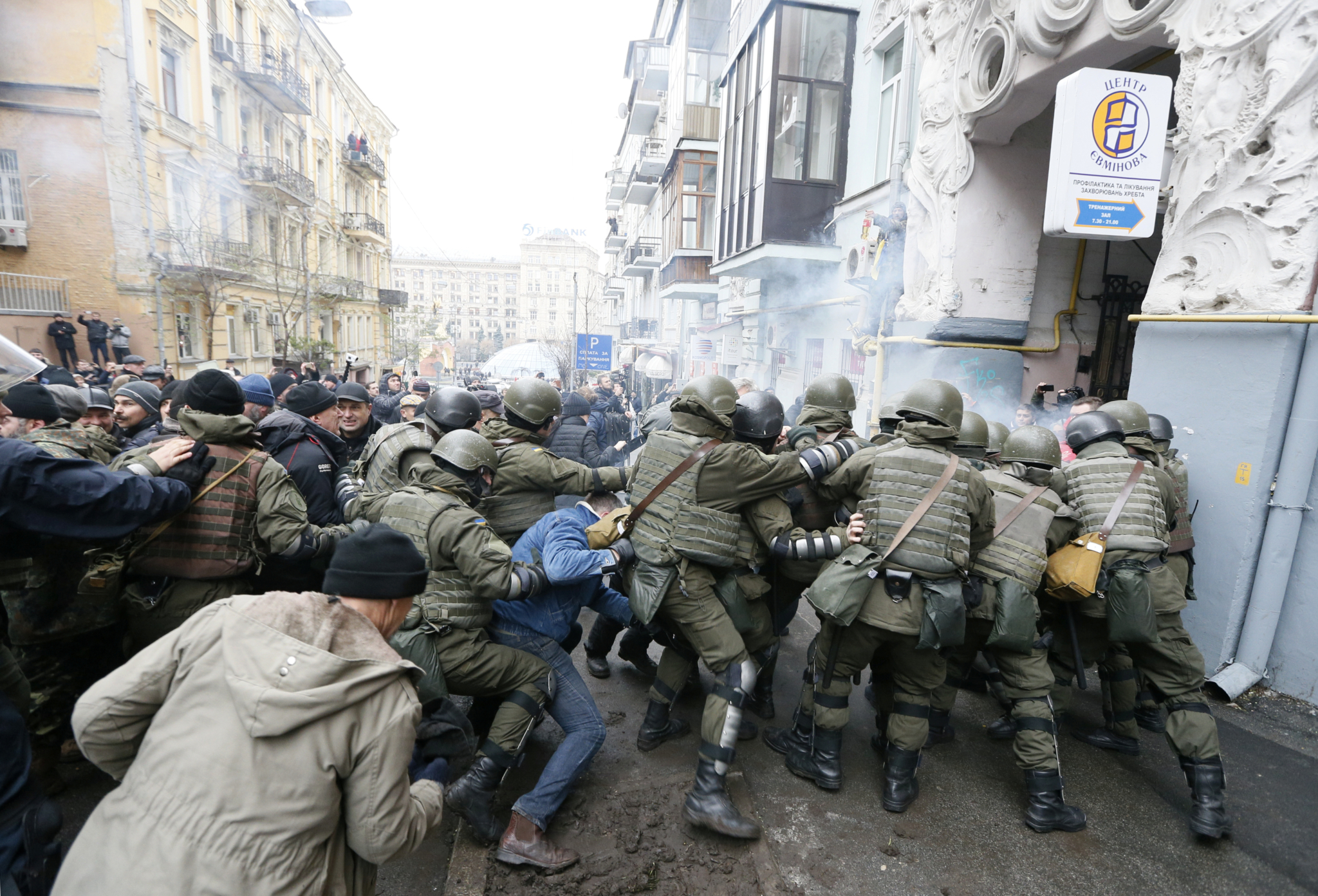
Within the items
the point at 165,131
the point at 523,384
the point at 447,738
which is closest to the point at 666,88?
the point at 165,131

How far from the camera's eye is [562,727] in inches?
120

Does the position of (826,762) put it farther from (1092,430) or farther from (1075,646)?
(1092,430)

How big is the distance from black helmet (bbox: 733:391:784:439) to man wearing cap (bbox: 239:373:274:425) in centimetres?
351

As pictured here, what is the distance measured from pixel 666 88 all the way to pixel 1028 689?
27083 mm

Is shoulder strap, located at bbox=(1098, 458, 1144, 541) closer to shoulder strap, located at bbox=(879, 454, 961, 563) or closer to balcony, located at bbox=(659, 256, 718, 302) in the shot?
shoulder strap, located at bbox=(879, 454, 961, 563)

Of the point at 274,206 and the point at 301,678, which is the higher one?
the point at 274,206

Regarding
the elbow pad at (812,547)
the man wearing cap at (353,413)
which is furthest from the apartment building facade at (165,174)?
the elbow pad at (812,547)

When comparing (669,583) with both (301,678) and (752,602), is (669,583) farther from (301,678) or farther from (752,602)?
(301,678)

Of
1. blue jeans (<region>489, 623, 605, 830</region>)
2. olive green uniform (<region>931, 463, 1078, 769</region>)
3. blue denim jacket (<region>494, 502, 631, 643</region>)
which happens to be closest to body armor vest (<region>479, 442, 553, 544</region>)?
blue denim jacket (<region>494, 502, 631, 643</region>)

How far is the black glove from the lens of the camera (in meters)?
2.85

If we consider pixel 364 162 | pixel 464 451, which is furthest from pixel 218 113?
pixel 464 451

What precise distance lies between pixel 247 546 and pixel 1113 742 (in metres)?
4.70

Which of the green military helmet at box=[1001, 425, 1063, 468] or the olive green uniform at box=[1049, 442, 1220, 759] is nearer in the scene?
the olive green uniform at box=[1049, 442, 1220, 759]

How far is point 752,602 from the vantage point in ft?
12.2
